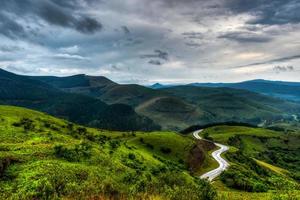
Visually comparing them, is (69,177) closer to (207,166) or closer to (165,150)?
(165,150)

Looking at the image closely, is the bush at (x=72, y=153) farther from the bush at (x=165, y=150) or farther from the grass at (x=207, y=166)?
the grass at (x=207, y=166)

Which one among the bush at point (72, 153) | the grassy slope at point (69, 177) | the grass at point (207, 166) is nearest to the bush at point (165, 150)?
the grass at point (207, 166)

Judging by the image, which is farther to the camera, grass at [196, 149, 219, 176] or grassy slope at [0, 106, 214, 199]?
grass at [196, 149, 219, 176]

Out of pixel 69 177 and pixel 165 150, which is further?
pixel 165 150

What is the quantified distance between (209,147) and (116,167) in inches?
4672

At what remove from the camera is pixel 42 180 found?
24.5m

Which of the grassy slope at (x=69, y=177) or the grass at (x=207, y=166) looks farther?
the grass at (x=207, y=166)

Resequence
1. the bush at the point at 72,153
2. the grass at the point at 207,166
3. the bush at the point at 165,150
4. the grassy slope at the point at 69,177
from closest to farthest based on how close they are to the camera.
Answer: the grassy slope at the point at 69,177 < the bush at the point at 72,153 < the grass at the point at 207,166 < the bush at the point at 165,150

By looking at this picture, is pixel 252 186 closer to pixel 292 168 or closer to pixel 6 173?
pixel 6 173

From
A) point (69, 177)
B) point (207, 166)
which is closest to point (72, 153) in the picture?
point (69, 177)

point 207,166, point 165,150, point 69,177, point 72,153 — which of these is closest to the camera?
point 69,177

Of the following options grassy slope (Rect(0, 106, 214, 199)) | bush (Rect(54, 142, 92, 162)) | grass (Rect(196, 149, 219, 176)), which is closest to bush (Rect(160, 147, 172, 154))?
grass (Rect(196, 149, 219, 176))

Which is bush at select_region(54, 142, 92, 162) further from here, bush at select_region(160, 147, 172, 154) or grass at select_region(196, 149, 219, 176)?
grass at select_region(196, 149, 219, 176)

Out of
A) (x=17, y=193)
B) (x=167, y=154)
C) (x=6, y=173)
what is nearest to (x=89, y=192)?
(x=17, y=193)
